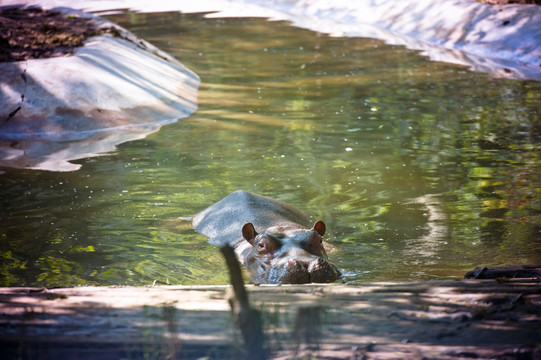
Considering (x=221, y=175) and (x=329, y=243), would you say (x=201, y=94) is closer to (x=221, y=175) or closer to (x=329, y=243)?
(x=221, y=175)

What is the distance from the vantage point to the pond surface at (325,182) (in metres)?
5.65

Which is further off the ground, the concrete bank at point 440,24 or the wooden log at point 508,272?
the wooden log at point 508,272

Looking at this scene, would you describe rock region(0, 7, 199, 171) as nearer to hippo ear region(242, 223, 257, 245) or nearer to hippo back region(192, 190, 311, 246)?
hippo back region(192, 190, 311, 246)

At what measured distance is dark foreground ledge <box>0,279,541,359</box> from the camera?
8.27 feet

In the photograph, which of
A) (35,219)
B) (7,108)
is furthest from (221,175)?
(7,108)

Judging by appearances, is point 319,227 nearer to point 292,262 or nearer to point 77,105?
point 292,262

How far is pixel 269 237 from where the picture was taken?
525cm

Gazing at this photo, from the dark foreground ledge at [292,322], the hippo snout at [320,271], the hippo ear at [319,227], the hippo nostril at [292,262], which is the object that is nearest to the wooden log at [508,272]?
the dark foreground ledge at [292,322]

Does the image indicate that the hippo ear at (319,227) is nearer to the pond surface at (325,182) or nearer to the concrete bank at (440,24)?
the pond surface at (325,182)

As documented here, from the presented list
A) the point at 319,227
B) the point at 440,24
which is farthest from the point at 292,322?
the point at 440,24

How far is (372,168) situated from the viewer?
26.4 feet

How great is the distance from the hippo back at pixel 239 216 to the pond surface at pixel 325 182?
0.17 m

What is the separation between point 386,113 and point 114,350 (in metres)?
8.32

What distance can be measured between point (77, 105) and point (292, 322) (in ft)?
26.0
